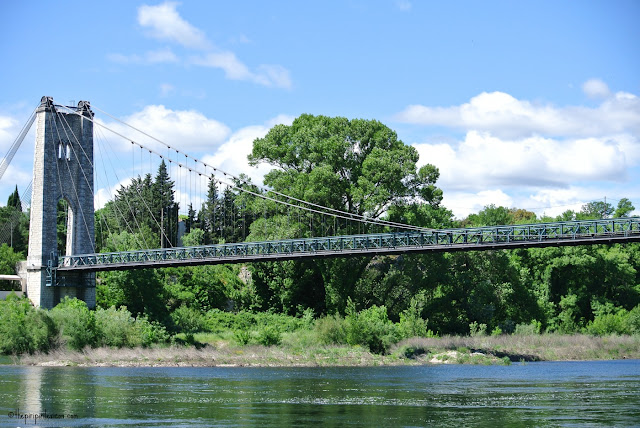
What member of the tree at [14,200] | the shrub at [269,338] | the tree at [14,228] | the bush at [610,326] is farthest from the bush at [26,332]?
the tree at [14,200]

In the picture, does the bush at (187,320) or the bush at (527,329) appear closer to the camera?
the bush at (187,320)

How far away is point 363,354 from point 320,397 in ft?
61.6

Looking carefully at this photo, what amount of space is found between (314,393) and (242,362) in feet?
54.6

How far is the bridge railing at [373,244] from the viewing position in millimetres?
48531

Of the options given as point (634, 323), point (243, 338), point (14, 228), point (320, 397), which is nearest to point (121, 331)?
point (243, 338)

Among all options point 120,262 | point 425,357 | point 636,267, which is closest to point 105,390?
point 425,357

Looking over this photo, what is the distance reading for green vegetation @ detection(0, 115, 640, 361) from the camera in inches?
2251

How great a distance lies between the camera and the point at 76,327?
49875 millimetres

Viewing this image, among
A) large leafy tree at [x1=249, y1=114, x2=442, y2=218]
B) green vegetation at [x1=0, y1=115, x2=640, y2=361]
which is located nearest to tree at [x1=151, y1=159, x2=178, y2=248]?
green vegetation at [x1=0, y1=115, x2=640, y2=361]

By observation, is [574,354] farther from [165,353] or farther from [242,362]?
[165,353]

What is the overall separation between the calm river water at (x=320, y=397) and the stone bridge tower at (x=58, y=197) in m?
15.1

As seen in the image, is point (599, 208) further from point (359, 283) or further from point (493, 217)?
point (359, 283)

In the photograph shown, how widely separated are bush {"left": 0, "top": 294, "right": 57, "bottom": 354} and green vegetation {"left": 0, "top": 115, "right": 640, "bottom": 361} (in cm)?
164

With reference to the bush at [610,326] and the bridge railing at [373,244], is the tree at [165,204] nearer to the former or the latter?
the bridge railing at [373,244]
